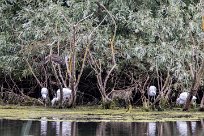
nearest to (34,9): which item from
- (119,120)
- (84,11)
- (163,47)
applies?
(84,11)

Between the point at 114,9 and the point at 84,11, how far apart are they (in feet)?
3.18

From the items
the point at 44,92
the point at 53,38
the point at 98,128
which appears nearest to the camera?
the point at 98,128

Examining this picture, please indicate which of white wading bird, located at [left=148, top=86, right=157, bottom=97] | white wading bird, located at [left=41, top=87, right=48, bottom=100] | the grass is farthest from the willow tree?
white wading bird, located at [left=148, top=86, right=157, bottom=97]

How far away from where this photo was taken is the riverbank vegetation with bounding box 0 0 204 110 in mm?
17188

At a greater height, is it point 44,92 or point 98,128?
point 44,92

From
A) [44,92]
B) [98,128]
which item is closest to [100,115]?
[98,128]

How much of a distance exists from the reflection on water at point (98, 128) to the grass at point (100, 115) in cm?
51

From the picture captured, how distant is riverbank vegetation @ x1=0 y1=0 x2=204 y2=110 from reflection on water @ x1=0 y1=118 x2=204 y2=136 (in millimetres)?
3462

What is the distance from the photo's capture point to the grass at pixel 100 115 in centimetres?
1378

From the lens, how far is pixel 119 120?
13.6 m

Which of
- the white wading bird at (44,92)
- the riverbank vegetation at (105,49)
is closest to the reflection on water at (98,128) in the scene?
the riverbank vegetation at (105,49)

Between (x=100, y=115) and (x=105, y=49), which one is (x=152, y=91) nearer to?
(x=105, y=49)

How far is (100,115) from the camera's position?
14672 millimetres

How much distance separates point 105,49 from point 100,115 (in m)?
3.38
